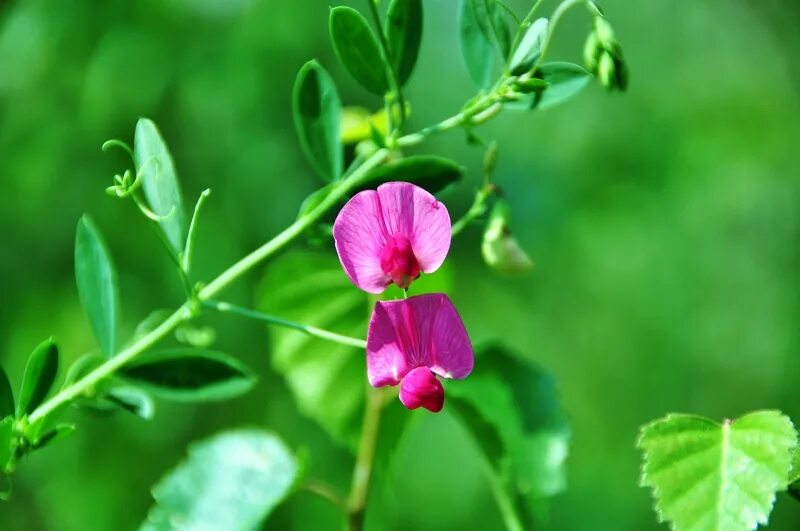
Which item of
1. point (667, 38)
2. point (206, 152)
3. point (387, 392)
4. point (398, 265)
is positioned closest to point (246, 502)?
point (387, 392)


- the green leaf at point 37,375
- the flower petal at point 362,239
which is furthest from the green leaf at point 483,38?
the green leaf at point 37,375

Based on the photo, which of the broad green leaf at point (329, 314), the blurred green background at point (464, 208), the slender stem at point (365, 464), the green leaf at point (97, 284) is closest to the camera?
the green leaf at point (97, 284)

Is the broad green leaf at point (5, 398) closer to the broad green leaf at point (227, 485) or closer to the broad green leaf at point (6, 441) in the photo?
the broad green leaf at point (6, 441)

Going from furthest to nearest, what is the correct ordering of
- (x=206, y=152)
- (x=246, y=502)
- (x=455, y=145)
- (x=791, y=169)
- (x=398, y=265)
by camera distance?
(x=791, y=169)
(x=455, y=145)
(x=206, y=152)
(x=246, y=502)
(x=398, y=265)

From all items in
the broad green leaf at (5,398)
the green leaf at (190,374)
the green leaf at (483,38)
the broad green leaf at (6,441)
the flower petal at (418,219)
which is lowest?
the broad green leaf at (6,441)

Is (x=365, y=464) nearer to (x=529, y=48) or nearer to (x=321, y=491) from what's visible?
(x=321, y=491)

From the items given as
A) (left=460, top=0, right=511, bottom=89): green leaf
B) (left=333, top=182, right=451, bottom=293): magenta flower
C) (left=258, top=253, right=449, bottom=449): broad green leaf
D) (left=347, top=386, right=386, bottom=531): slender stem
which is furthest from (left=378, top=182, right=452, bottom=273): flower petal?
(left=258, top=253, right=449, bottom=449): broad green leaf

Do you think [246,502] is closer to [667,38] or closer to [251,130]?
[251,130]
